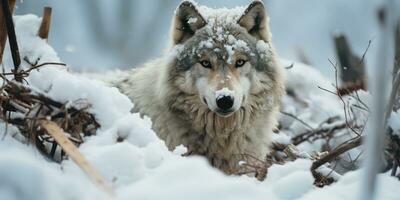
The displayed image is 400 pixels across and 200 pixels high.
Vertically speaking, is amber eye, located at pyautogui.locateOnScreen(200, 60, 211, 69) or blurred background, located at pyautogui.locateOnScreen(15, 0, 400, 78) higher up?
blurred background, located at pyautogui.locateOnScreen(15, 0, 400, 78)

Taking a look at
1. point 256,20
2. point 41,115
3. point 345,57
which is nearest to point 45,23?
point 41,115

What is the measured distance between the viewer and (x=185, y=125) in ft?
16.6

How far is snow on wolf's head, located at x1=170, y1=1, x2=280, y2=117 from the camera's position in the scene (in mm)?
4770

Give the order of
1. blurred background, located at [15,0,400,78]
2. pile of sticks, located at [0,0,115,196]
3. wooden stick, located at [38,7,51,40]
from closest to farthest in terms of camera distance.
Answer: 1. pile of sticks, located at [0,0,115,196]
2. wooden stick, located at [38,7,51,40]
3. blurred background, located at [15,0,400,78]

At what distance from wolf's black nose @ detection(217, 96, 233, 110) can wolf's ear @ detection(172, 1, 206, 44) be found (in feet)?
2.74

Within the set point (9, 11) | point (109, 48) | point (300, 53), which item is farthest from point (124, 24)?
point (9, 11)

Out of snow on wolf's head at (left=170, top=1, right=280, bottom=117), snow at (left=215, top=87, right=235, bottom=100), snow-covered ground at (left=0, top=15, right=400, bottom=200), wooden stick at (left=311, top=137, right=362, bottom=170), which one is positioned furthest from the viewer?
snow on wolf's head at (left=170, top=1, right=280, bottom=117)

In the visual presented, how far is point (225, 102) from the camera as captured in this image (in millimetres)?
4625

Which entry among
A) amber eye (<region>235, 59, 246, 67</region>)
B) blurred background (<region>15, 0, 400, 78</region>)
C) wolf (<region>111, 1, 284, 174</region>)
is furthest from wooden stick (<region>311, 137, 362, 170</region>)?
blurred background (<region>15, 0, 400, 78</region>)

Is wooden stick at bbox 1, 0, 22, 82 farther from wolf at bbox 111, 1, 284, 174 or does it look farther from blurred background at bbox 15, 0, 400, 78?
blurred background at bbox 15, 0, 400, 78

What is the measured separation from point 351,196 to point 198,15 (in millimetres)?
2708

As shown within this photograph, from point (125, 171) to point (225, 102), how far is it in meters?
2.10

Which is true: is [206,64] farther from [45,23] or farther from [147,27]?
[147,27]

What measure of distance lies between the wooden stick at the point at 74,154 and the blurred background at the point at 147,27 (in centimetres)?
739
